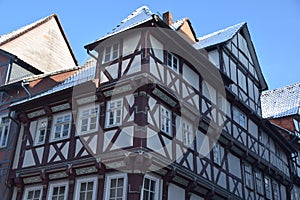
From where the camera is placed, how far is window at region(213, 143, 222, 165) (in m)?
16.5

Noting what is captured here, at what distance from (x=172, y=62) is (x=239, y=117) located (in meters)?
5.86

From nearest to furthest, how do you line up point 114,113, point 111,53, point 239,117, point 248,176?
point 114,113 → point 111,53 → point 248,176 → point 239,117

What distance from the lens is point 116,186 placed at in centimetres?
1257

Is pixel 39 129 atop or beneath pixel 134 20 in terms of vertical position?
beneath

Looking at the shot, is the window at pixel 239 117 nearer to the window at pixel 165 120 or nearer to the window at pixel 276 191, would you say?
the window at pixel 276 191

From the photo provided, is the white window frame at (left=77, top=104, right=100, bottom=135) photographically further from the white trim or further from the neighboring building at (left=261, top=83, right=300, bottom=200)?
the neighboring building at (left=261, top=83, right=300, bottom=200)

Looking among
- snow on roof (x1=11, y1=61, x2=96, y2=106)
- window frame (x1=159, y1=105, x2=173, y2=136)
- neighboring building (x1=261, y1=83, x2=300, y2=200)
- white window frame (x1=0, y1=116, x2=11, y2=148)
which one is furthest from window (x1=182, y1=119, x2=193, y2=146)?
neighboring building (x1=261, y1=83, x2=300, y2=200)

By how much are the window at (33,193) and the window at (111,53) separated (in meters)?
5.28

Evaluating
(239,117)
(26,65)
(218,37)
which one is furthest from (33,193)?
(218,37)

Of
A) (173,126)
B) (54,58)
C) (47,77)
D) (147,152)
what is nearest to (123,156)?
(147,152)

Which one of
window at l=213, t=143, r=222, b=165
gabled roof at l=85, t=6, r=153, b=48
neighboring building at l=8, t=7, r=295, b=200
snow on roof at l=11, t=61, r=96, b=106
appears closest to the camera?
neighboring building at l=8, t=7, r=295, b=200

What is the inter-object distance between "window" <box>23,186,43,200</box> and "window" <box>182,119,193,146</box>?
5473 millimetres

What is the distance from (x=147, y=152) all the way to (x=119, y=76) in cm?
314

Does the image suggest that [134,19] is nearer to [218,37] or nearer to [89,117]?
[89,117]
